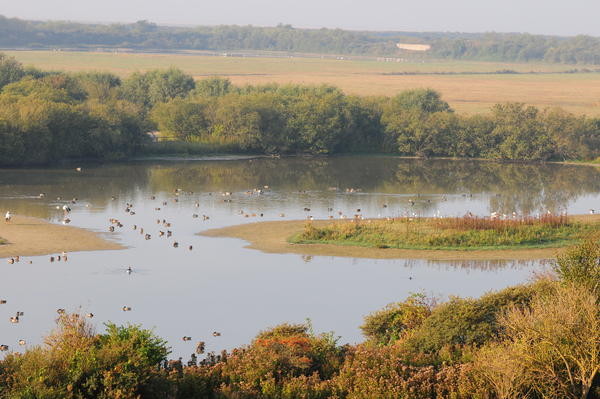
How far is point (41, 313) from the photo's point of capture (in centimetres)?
3456

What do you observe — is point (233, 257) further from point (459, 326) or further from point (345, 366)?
point (345, 366)

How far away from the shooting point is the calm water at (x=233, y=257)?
3516cm

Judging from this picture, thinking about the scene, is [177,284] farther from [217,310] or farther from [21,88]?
[21,88]

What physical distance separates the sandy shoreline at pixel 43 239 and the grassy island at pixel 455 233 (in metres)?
9.62

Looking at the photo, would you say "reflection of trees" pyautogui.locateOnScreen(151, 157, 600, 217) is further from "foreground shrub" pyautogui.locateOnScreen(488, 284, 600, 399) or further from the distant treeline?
"foreground shrub" pyautogui.locateOnScreen(488, 284, 600, 399)

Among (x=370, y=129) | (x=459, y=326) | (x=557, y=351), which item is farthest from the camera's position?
(x=370, y=129)

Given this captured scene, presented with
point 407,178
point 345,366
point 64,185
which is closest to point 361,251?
point 345,366

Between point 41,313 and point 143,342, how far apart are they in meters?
13.5

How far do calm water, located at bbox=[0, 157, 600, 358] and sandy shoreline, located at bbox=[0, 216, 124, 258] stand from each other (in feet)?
4.05

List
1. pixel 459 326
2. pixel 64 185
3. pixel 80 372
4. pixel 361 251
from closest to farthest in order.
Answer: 1. pixel 80 372
2. pixel 459 326
3. pixel 361 251
4. pixel 64 185

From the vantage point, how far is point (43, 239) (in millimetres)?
47219

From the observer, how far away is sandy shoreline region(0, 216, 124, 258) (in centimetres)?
4469

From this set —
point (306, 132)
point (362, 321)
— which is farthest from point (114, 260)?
point (306, 132)

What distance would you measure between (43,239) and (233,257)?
932 centimetres
